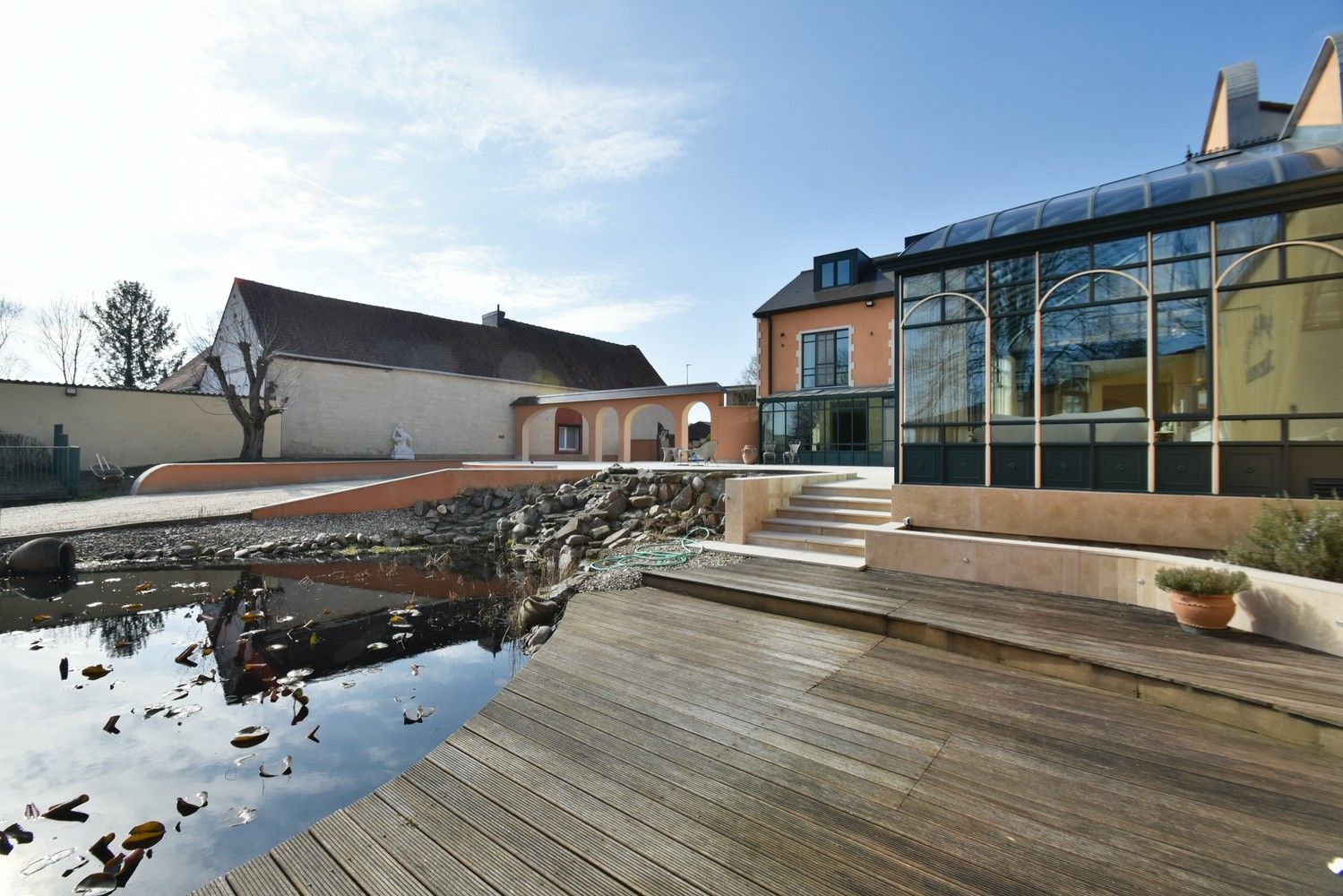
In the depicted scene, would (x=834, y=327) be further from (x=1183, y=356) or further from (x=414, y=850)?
(x=414, y=850)

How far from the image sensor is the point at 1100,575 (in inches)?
185

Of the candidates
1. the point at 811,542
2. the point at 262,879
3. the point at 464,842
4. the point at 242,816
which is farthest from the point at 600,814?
the point at 811,542

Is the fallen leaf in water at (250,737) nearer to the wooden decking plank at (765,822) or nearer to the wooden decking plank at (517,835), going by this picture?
the wooden decking plank at (517,835)

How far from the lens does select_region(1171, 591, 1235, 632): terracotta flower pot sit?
375cm

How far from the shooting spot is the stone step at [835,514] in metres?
7.02

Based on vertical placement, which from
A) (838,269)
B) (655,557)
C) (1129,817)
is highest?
(838,269)

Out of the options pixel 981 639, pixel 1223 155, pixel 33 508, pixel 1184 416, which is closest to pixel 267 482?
pixel 33 508

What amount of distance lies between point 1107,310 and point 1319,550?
110 inches

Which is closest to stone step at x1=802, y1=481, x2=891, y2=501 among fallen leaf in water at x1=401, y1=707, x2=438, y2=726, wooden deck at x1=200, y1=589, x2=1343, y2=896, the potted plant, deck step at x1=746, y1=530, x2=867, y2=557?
deck step at x1=746, y1=530, x2=867, y2=557

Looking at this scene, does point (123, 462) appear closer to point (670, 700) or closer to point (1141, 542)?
point (670, 700)

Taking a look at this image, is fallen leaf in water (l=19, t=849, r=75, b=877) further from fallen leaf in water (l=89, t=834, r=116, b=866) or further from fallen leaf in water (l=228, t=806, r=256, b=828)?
fallen leaf in water (l=228, t=806, r=256, b=828)

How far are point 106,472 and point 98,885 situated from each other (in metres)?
18.2

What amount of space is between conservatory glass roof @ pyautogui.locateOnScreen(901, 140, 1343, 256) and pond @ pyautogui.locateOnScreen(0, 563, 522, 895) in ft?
21.5

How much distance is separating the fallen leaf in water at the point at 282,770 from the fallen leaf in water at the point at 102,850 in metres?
0.67
